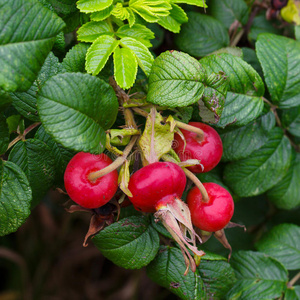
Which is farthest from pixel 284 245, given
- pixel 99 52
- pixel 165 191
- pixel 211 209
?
pixel 99 52

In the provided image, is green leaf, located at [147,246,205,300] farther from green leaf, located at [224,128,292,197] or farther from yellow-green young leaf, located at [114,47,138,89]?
yellow-green young leaf, located at [114,47,138,89]

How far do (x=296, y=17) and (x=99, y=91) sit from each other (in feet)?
3.67

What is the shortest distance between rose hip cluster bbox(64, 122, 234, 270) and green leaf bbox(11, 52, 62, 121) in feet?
0.70

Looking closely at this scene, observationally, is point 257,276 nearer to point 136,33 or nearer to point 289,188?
point 289,188

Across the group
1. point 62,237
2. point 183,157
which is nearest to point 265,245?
point 183,157

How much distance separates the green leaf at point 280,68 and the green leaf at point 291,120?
0.44 feet

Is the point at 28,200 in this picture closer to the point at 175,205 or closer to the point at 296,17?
the point at 175,205

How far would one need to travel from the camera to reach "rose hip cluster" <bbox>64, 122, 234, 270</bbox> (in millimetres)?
893

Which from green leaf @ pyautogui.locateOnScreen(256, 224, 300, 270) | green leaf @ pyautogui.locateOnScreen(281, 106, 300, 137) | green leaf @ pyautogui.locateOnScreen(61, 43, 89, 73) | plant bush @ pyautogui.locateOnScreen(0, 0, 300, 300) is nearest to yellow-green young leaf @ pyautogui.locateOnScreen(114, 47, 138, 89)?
plant bush @ pyautogui.locateOnScreen(0, 0, 300, 300)

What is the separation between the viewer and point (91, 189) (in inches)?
36.2

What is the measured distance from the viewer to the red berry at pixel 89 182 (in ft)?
3.02

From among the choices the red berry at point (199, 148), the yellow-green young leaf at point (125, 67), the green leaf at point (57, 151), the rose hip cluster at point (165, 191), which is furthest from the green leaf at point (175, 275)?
the yellow-green young leaf at point (125, 67)

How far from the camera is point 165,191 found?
90cm

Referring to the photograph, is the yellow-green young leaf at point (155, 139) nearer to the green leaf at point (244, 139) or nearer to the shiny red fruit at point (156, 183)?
the shiny red fruit at point (156, 183)
